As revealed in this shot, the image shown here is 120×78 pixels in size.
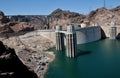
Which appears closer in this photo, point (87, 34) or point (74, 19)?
point (87, 34)

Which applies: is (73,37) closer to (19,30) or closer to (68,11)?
(19,30)

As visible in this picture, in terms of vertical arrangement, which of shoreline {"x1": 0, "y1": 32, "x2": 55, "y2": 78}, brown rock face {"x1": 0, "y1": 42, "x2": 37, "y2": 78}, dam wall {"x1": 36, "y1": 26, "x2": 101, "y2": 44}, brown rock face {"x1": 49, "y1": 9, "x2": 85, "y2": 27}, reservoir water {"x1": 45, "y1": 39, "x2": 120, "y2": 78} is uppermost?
brown rock face {"x1": 49, "y1": 9, "x2": 85, "y2": 27}

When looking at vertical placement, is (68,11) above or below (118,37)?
above

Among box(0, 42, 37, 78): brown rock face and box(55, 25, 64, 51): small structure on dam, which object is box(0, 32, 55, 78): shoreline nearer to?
box(55, 25, 64, 51): small structure on dam

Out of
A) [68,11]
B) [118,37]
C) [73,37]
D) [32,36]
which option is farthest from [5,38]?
[68,11]

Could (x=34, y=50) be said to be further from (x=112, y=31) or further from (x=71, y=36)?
(x=112, y=31)

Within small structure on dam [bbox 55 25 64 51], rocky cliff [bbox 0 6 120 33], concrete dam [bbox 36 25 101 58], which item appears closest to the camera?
concrete dam [bbox 36 25 101 58]

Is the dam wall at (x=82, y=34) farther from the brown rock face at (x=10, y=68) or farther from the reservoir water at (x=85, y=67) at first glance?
the brown rock face at (x=10, y=68)

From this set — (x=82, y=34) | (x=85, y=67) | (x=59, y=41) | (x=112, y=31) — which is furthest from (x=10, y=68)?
(x=112, y=31)

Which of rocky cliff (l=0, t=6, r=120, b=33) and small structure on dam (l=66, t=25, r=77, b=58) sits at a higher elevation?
rocky cliff (l=0, t=6, r=120, b=33)

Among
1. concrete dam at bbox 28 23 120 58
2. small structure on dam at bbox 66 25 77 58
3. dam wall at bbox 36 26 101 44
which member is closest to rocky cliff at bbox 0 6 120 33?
concrete dam at bbox 28 23 120 58

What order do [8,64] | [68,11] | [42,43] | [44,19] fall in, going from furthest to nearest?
[44,19]
[68,11]
[42,43]
[8,64]
